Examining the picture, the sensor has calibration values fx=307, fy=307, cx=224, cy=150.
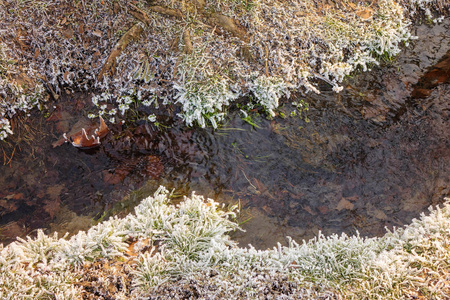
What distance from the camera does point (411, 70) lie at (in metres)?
5.36

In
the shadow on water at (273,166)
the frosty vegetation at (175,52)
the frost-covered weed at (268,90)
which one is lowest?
the shadow on water at (273,166)

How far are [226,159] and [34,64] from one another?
353cm

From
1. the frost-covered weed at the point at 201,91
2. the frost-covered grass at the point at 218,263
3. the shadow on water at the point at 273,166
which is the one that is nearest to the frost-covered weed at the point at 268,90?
the shadow on water at the point at 273,166

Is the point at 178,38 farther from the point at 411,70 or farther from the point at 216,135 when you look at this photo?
the point at 411,70

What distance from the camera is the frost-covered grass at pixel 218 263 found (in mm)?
3068

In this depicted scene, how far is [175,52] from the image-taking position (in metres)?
5.19

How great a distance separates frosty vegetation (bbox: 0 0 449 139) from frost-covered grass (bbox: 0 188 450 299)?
1900mm

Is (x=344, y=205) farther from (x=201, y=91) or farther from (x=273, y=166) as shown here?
(x=201, y=91)

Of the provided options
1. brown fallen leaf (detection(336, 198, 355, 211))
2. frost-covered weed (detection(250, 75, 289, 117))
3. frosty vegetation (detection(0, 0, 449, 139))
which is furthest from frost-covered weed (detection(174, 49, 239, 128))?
brown fallen leaf (detection(336, 198, 355, 211))

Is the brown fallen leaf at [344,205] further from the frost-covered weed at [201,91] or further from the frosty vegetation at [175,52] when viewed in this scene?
the frost-covered weed at [201,91]

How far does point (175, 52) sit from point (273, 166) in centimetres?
254

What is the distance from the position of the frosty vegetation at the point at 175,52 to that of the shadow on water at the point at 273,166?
0.36 meters

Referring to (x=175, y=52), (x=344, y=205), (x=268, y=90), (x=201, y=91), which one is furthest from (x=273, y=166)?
(x=175, y=52)

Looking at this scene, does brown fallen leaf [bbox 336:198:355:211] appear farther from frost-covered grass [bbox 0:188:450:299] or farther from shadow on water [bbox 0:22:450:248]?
frost-covered grass [bbox 0:188:450:299]
